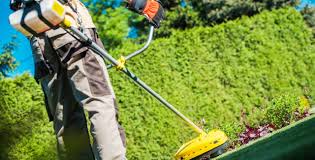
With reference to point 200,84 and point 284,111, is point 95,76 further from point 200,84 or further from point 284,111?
point 200,84

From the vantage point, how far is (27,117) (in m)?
6.56

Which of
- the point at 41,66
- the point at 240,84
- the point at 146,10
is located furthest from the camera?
the point at 240,84

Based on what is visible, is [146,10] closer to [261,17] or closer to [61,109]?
[61,109]

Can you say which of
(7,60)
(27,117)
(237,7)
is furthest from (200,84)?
(7,60)

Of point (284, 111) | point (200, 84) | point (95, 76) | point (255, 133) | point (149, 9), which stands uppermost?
point (149, 9)

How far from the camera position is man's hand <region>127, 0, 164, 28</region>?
11.6ft

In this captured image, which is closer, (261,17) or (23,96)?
(23,96)

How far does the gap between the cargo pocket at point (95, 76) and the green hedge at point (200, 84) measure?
2.83 metres

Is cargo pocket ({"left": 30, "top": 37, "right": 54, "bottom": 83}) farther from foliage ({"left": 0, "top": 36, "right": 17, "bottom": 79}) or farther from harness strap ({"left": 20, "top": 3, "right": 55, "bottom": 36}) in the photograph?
foliage ({"left": 0, "top": 36, "right": 17, "bottom": 79})

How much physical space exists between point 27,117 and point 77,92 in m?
3.87

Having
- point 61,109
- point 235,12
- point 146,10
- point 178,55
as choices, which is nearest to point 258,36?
point 178,55

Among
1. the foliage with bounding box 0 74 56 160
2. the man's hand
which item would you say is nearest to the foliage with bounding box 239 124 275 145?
the foliage with bounding box 0 74 56 160

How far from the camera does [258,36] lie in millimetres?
8789

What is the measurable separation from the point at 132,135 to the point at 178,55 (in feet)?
4.87
